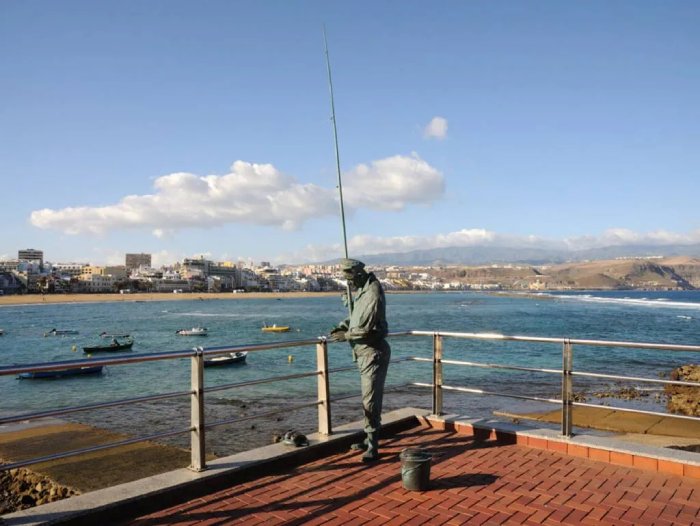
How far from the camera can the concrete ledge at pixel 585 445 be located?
523cm

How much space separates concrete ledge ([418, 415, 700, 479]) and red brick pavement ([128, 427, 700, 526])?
0.41 feet

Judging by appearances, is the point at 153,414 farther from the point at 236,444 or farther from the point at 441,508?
the point at 441,508

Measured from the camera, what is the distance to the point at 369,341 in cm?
561

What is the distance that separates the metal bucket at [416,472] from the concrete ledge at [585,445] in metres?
1.85

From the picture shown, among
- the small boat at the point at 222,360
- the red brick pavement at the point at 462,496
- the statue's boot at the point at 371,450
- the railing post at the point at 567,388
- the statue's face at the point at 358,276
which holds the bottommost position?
the small boat at the point at 222,360

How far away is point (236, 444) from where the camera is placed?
13.5m

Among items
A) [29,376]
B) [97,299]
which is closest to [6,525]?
[29,376]

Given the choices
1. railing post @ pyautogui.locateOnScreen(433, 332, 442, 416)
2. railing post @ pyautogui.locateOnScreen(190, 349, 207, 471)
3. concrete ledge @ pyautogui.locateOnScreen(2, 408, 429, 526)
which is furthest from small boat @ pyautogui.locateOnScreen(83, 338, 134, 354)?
railing post @ pyautogui.locateOnScreen(190, 349, 207, 471)

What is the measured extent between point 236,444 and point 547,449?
9303 mm

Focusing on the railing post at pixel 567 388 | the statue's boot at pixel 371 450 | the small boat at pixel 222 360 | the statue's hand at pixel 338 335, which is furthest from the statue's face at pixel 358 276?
the small boat at pixel 222 360

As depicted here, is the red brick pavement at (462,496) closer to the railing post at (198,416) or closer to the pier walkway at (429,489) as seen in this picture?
the pier walkway at (429,489)

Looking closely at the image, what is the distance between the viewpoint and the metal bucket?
478 centimetres

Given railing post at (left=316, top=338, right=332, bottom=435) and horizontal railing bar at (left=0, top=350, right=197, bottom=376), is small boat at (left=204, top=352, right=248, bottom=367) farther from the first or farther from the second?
horizontal railing bar at (left=0, top=350, right=197, bottom=376)

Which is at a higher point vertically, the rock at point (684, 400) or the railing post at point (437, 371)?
the railing post at point (437, 371)
